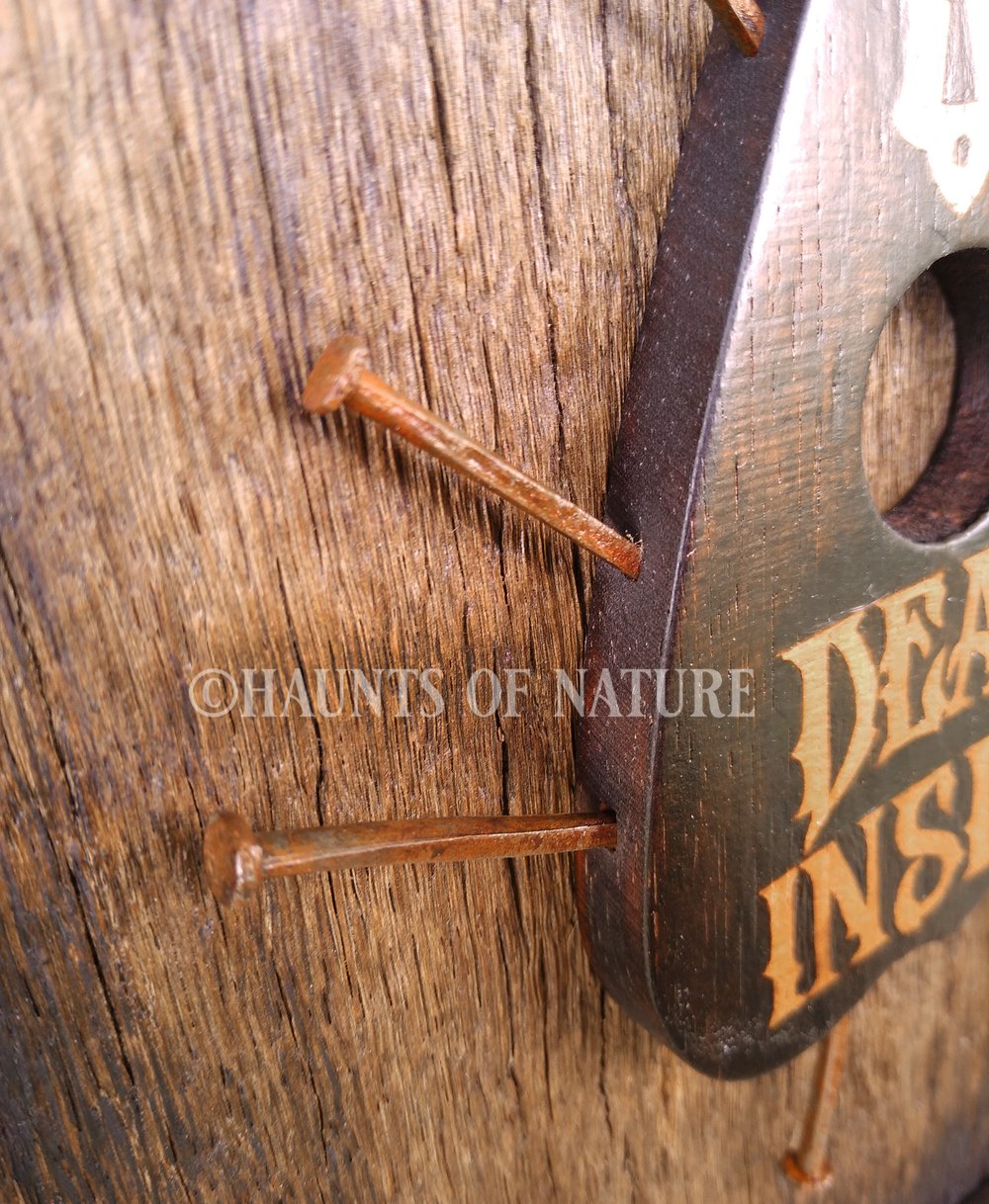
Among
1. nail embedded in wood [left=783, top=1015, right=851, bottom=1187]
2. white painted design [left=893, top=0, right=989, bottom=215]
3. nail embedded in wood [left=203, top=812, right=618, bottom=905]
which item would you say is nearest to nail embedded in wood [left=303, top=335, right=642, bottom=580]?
nail embedded in wood [left=203, top=812, right=618, bottom=905]

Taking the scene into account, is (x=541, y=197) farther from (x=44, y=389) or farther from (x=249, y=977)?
(x=249, y=977)

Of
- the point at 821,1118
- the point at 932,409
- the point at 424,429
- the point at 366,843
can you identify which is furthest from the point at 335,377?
the point at 821,1118

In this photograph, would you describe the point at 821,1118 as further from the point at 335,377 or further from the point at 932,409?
the point at 335,377

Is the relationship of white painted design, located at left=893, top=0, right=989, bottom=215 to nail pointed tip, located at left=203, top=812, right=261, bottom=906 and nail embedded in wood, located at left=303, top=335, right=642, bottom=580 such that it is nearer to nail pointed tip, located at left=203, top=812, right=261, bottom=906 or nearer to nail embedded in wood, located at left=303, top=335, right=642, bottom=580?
nail embedded in wood, located at left=303, top=335, right=642, bottom=580

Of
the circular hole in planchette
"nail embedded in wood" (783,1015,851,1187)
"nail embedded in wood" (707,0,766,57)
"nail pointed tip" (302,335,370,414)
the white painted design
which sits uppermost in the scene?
"nail embedded in wood" (707,0,766,57)

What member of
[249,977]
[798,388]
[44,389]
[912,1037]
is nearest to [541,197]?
[798,388]

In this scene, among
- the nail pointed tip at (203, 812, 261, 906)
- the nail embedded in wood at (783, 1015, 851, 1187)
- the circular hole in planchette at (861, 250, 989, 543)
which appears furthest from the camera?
the nail embedded in wood at (783, 1015, 851, 1187)
